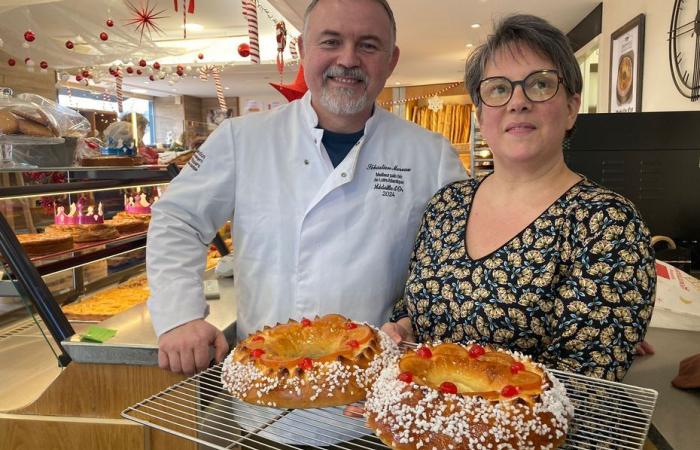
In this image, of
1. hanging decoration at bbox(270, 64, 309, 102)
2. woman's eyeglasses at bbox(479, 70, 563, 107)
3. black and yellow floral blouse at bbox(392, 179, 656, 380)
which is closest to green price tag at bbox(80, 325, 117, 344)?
black and yellow floral blouse at bbox(392, 179, 656, 380)

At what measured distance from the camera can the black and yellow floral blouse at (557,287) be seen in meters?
1.25

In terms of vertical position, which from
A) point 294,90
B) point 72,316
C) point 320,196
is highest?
point 294,90

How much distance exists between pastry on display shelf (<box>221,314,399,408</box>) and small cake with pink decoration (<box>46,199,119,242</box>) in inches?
74.5

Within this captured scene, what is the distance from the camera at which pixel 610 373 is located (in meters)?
1.24

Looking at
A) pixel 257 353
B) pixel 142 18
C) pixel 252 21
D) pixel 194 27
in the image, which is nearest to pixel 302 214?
pixel 257 353

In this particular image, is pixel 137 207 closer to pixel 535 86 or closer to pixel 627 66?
pixel 535 86

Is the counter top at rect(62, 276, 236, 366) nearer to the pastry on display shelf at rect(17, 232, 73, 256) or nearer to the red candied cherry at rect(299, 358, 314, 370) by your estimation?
the red candied cherry at rect(299, 358, 314, 370)

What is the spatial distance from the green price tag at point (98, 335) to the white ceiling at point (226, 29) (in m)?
1.53

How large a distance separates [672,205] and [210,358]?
2156 millimetres

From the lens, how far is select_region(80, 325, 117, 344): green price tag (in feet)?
5.55

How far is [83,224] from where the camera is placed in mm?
2941

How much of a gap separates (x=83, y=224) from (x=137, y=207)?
55 centimetres

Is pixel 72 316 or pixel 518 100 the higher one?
pixel 518 100

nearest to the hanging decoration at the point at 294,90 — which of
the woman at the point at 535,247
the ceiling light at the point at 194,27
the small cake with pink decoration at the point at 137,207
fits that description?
the small cake with pink decoration at the point at 137,207
